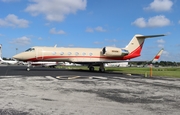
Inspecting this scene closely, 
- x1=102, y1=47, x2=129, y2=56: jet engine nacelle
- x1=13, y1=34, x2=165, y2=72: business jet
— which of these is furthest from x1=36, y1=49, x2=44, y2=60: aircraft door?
x1=102, y1=47, x2=129, y2=56: jet engine nacelle

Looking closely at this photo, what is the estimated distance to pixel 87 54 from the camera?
3023 cm

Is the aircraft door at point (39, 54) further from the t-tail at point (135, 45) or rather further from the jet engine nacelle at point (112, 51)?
the t-tail at point (135, 45)

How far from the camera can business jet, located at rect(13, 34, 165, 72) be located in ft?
90.9

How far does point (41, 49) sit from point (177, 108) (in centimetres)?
2359

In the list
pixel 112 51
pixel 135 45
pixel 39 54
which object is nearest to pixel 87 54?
pixel 112 51

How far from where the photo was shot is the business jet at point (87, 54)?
2770 centimetres

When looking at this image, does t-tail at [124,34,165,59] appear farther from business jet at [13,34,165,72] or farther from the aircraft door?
the aircraft door

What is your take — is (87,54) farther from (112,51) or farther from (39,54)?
(39,54)

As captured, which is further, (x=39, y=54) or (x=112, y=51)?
(x=112, y=51)

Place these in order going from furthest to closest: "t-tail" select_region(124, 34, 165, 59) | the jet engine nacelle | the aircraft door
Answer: "t-tail" select_region(124, 34, 165, 59) → the jet engine nacelle → the aircraft door

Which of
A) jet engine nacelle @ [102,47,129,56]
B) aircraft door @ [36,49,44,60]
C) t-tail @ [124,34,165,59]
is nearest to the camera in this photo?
aircraft door @ [36,49,44,60]

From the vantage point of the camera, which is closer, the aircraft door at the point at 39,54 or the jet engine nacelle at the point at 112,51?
the aircraft door at the point at 39,54

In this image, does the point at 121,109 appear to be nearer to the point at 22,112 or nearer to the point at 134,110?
the point at 134,110

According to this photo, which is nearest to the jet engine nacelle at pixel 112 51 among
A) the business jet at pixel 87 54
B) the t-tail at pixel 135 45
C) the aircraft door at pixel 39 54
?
the business jet at pixel 87 54
